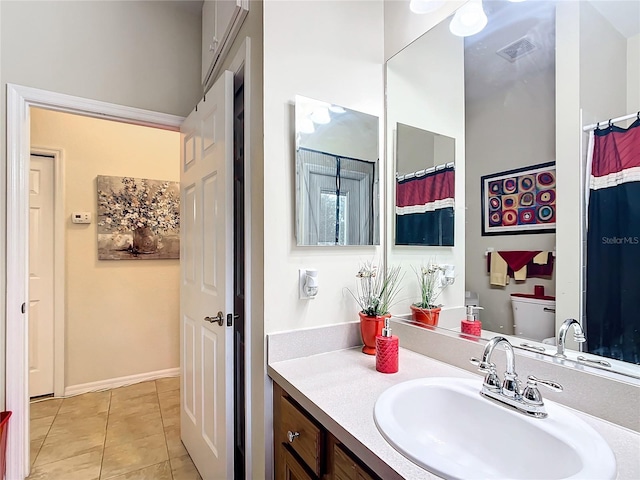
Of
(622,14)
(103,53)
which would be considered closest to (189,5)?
(103,53)

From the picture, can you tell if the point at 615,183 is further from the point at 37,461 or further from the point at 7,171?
the point at 37,461

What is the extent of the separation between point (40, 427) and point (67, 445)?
1.22 ft

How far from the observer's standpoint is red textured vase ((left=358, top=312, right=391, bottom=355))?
130cm

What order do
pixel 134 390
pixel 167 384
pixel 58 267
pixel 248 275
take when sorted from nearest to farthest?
1. pixel 248 275
2. pixel 58 267
3. pixel 134 390
4. pixel 167 384

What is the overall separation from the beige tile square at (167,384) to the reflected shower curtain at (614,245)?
2.93 m

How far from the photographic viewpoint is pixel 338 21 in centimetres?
140

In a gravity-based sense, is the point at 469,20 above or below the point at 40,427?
above

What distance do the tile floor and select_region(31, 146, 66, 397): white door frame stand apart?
221mm

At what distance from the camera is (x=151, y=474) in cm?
175

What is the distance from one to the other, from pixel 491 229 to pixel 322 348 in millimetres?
783

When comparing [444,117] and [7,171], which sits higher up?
[444,117]

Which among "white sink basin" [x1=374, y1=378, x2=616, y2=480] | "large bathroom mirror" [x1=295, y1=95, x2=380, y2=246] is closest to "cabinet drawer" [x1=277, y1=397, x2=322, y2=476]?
"white sink basin" [x1=374, y1=378, x2=616, y2=480]

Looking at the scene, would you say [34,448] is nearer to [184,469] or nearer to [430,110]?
[184,469]

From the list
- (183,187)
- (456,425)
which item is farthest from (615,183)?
(183,187)
